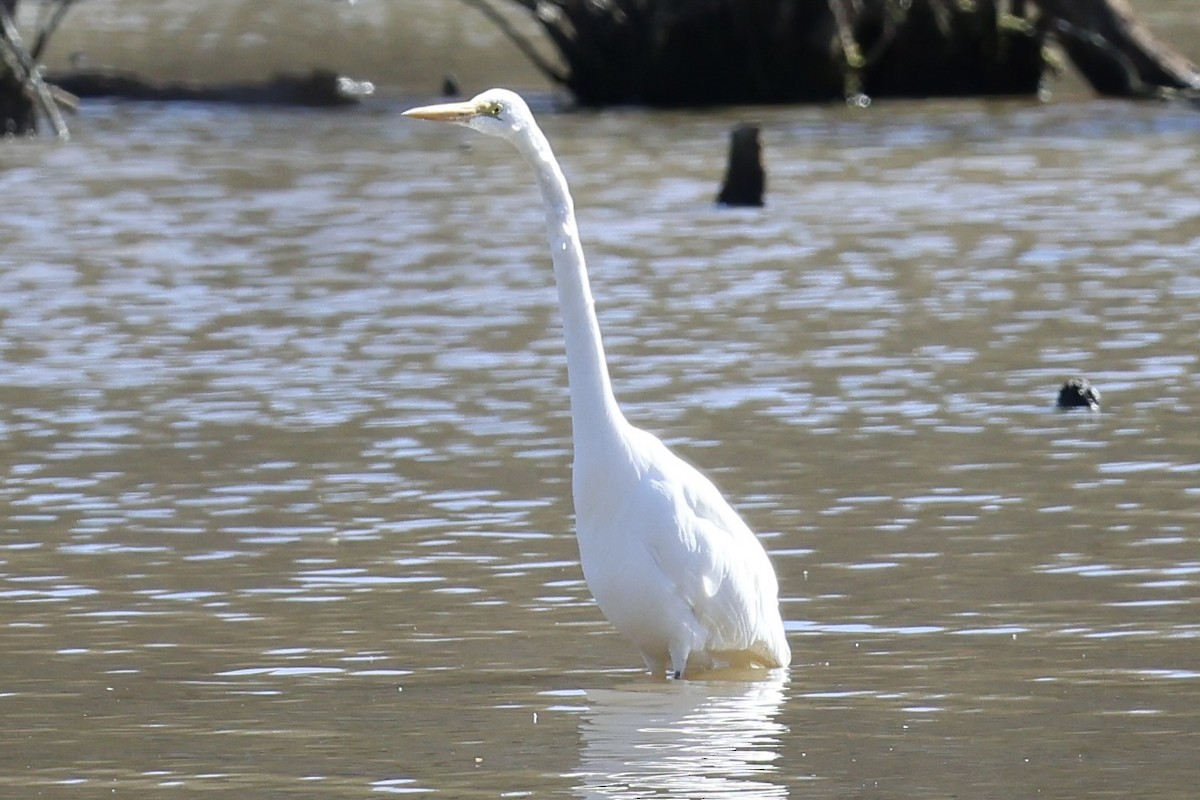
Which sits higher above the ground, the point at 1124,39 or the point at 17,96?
the point at 1124,39

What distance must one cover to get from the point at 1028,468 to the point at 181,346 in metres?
6.29

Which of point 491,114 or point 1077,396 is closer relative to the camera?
point 491,114

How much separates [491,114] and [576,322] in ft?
2.29

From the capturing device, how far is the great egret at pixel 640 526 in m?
7.68

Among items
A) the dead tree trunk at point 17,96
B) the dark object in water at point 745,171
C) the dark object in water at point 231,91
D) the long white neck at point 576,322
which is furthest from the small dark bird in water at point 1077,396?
the dark object in water at point 231,91

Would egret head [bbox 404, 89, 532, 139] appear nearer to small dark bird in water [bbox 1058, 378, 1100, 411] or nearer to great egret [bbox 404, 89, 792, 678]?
great egret [bbox 404, 89, 792, 678]

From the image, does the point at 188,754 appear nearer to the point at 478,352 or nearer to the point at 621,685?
the point at 621,685

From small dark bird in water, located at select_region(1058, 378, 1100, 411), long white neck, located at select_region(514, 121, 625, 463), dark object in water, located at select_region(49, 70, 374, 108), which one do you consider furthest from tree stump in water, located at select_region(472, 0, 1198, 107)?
long white neck, located at select_region(514, 121, 625, 463)

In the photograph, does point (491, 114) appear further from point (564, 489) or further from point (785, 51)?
point (785, 51)

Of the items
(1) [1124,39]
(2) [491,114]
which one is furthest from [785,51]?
(2) [491,114]

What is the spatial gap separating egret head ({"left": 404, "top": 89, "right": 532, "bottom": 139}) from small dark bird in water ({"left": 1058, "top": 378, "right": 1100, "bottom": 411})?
5.36 metres

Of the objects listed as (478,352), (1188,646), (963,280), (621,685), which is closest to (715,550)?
(621,685)

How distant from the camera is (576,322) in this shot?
791cm

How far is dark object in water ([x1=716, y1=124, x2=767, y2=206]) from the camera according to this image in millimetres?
22375
